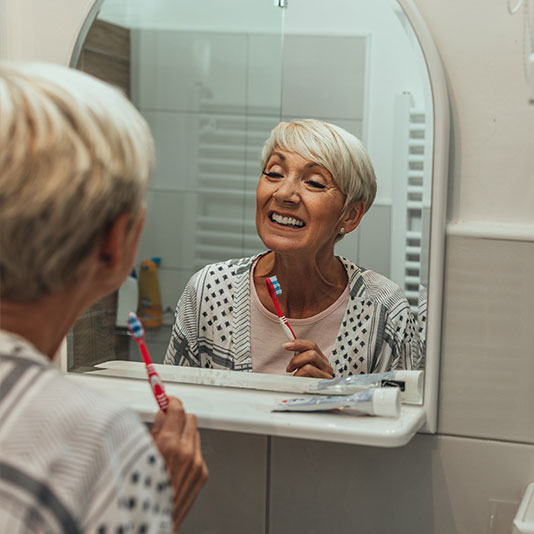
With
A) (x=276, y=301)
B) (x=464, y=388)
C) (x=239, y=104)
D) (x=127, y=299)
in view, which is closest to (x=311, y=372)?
(x=276, y=301)

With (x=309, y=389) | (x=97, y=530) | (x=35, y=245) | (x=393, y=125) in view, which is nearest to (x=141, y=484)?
(x=97, y=530)

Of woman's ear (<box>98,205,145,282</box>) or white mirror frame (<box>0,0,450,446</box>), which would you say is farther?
white mirror frame (<box>0,0,450,446</box>)

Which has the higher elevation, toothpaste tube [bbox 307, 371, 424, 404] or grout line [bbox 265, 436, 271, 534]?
toothpaste tube [bbox 307, 371, 424, 404]

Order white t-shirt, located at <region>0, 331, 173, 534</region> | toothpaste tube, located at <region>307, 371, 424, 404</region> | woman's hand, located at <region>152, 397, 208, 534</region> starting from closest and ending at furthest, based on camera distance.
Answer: white t-shirt, located at <region>0, 331, 173, 534</region>, woman's hand, located at <region>152, 397, 208, 534</region>, toothpaste tube, located at <region>307, 371, 424, 404</region>

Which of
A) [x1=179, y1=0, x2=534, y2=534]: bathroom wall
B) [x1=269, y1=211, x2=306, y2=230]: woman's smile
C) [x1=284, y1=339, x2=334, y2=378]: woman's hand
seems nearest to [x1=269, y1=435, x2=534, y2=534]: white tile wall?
[x1=179, y1=0, x2=534, y2=534]: bathroom wall

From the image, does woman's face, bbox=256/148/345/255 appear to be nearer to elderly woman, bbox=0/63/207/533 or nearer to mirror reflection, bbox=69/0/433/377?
mirror reflection, bbox=69/0/433/377

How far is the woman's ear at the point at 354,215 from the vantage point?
1.11 m

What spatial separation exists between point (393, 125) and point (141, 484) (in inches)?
26.0

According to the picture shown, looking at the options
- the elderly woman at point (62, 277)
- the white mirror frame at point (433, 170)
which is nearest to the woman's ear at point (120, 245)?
the elderly woman at point (62, 277)

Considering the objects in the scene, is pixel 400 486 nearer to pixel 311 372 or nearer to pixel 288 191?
pixel 311 372

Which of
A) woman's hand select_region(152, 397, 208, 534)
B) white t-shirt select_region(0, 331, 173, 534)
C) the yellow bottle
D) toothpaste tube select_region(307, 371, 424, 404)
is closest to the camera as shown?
white t-shirt select_region(0, 331, 173, 534)

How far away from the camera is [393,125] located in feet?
3.57

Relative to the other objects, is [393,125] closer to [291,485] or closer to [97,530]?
[291,485]

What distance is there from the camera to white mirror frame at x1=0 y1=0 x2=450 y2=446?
1.01 m
